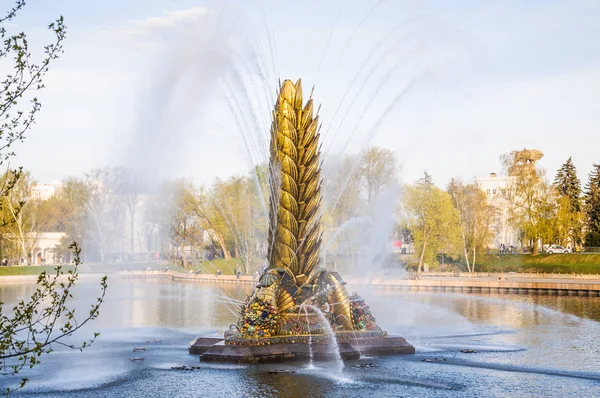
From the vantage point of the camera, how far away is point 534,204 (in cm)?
9412

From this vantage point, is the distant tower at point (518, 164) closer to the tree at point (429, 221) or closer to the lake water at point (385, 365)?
the tree at point (429, 221)

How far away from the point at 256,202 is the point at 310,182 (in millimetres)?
58906

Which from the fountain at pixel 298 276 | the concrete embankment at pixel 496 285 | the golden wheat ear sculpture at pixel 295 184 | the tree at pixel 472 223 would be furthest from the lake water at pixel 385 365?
the tree at pixel 472 223

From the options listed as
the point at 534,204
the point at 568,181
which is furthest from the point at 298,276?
the point at 568,181

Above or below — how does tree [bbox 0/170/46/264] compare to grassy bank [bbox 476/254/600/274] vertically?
above

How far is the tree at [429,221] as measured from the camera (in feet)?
270

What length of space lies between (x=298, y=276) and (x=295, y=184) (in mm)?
3357

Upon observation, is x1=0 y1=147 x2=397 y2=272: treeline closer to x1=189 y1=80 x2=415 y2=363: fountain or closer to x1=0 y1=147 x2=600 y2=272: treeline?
x1=0 y1=147 x2=600 y2=272: treeline

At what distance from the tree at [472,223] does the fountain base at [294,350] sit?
2343 inches

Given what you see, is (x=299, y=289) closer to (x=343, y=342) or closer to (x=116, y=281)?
(x=343, y=342)

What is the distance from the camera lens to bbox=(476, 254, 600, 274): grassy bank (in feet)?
271

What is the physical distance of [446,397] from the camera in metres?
20.2

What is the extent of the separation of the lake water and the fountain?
5.42 feet

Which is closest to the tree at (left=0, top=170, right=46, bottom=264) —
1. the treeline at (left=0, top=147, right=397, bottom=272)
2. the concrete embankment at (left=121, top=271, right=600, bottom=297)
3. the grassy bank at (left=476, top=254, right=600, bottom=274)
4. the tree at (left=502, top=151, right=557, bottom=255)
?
the treeline at (left=0, top=147, right=397, bottom=272)
